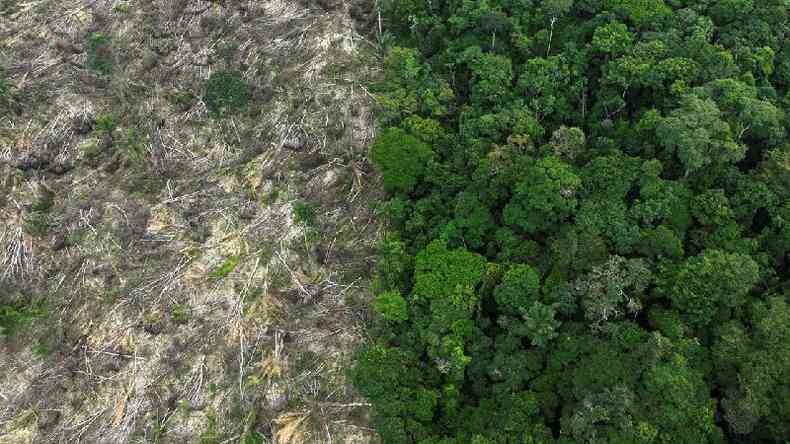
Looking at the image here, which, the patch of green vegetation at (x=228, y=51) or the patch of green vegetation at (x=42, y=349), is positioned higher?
the patch of green vegetation at (x=228, y=51)

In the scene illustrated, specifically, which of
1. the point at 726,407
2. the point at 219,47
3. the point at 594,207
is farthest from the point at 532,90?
the point at 219,47

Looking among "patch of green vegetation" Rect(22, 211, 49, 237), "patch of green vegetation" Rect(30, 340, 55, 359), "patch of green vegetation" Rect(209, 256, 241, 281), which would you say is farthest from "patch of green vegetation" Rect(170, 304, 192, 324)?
"patch of green vegetation" Rect(22, 211, 49, 237)

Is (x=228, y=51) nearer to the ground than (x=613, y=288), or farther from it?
farther from it

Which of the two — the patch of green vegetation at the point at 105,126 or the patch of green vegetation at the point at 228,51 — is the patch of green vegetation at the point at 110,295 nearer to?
the patch of green vegetation at the point at 105,126

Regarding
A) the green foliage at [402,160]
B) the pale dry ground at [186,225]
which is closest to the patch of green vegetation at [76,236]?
the pale dry ground at [186,225]

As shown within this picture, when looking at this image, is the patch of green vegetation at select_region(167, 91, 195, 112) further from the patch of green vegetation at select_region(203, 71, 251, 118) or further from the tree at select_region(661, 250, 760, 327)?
the tree at select_region(661, 250, 760, 327)

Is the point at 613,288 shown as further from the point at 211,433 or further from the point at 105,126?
the point at 105,126

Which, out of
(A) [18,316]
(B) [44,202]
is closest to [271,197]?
(B) [44,202]
